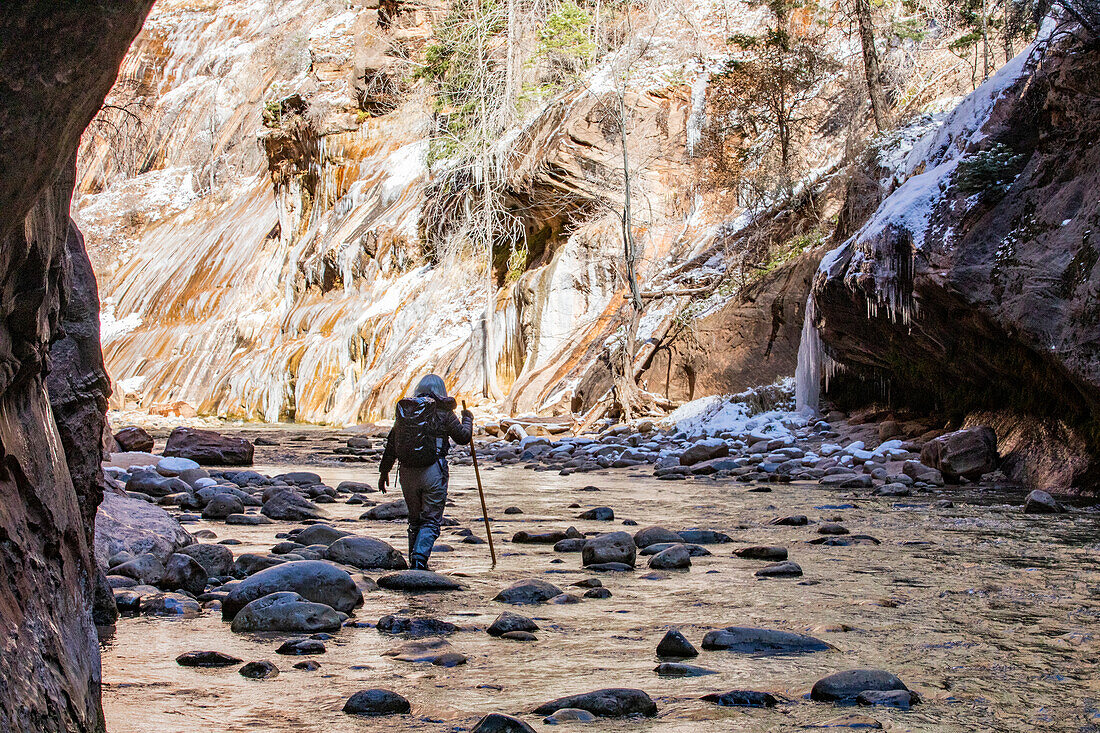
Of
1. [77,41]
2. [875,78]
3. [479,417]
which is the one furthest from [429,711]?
[479,417]

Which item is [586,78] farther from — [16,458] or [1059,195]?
[16,458]

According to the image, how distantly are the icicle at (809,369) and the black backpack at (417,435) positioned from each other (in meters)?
9.72

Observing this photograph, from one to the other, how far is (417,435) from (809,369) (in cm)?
1080

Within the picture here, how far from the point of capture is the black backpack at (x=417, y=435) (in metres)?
5.93

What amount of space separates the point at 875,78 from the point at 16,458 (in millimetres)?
18945

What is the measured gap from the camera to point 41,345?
2.28m

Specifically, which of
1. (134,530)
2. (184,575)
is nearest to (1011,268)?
(184,575)

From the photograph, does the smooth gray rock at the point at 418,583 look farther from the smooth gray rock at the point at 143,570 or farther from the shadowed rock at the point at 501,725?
the shadowed rock at the point at 501,725

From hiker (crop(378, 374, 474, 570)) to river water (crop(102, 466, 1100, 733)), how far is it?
0.34m

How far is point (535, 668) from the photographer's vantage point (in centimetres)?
349

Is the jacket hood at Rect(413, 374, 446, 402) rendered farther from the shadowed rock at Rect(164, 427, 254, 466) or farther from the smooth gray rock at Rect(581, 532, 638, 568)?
the shadowed rock at Rect(164, 427, 254, 466)

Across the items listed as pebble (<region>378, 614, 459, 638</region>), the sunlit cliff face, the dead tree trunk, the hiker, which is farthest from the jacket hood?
the dead tree trunk

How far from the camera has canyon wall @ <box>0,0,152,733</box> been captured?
1.53 metres

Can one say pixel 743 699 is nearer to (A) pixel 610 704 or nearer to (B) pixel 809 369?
(A) pixel 610 704
